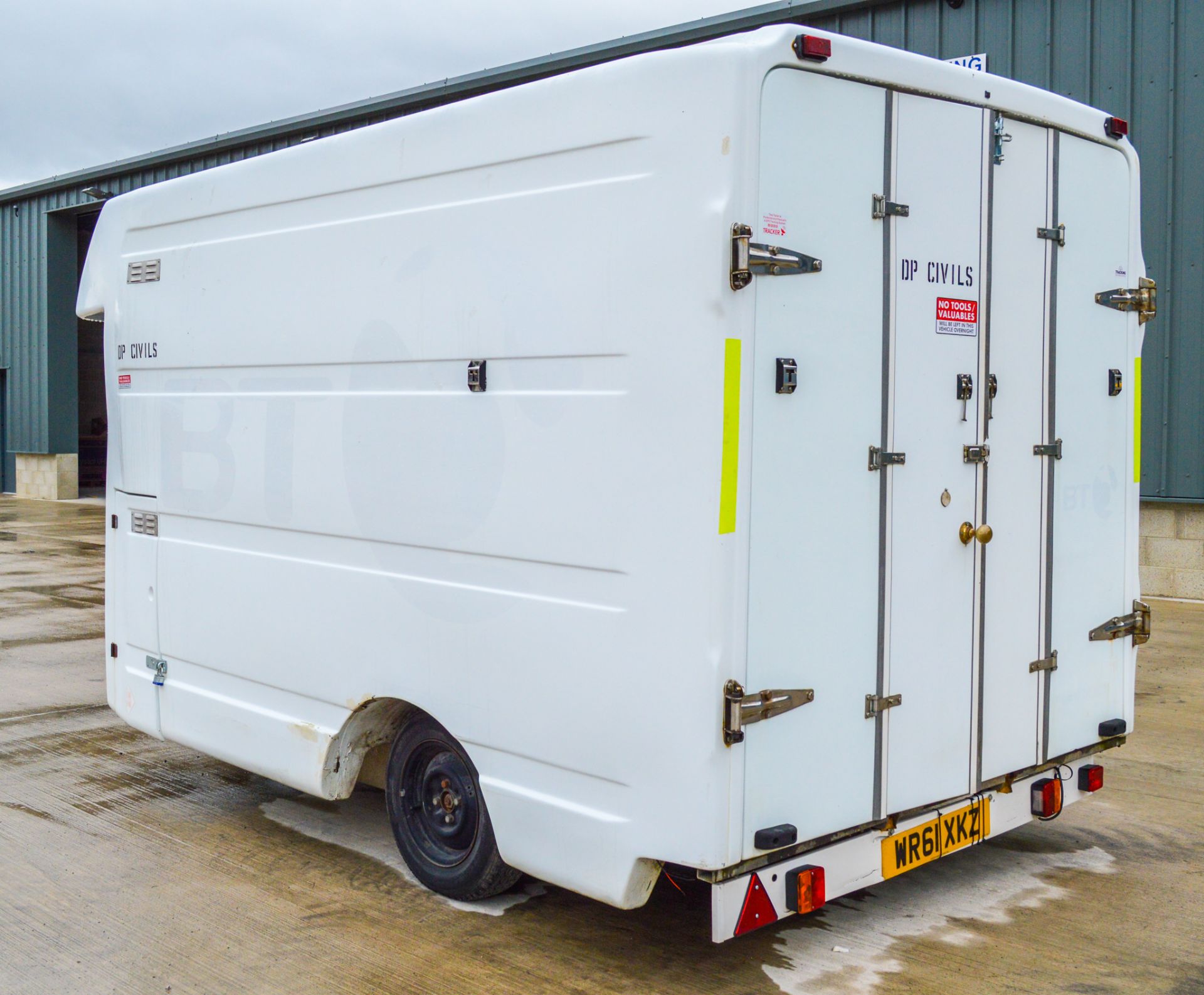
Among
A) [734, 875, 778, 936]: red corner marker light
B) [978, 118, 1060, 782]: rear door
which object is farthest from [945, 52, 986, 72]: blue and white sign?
[734, 875, 778, 936]: red corner marker light

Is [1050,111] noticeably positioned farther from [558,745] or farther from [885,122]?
[558,745]

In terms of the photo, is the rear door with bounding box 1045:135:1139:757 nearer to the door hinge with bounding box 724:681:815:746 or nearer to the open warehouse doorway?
the door hinge with bounding box 724:681:815:746

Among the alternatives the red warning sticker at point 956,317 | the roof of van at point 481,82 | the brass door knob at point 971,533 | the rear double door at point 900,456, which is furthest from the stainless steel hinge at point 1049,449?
the roof of van at point 481,82

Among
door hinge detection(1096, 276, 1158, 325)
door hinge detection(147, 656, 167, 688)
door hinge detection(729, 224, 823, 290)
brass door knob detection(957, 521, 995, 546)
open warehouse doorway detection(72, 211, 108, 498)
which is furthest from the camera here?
open warehouse doorway detection(72, 211, 108, 498)

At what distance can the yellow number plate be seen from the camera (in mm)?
4051

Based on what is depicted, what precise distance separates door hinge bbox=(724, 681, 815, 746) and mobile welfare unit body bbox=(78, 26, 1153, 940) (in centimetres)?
1

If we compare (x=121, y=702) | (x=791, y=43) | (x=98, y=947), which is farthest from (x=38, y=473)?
(x=791, y=43)

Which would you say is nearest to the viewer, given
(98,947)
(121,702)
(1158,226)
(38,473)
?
(98,947)

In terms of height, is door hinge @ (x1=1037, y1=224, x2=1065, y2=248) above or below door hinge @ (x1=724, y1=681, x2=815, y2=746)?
above

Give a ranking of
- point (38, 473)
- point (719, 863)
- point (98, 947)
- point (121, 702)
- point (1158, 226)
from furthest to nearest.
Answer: point (38, 473) < point (1158, 226) < point (121, 702) < point (98, 947) < point (719, 863)

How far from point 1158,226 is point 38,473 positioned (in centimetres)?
2241

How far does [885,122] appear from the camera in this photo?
12.6 feet

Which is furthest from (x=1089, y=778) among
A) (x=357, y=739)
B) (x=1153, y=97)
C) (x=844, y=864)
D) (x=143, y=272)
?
(x=1153, y=97)

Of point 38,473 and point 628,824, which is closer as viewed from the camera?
point 628,824
